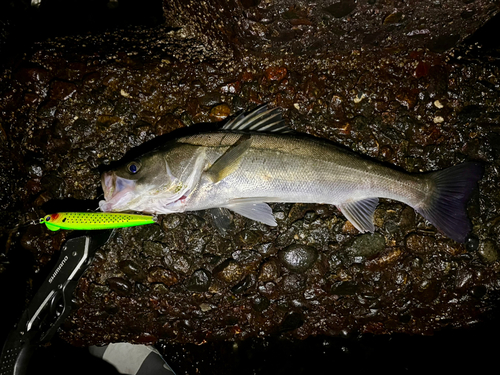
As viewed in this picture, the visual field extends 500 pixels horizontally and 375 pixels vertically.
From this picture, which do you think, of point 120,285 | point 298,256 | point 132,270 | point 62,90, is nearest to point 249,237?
point 298,256

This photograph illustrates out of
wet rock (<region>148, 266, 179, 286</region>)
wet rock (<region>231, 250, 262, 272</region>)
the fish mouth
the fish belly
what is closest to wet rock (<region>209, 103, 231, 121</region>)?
the fish belly

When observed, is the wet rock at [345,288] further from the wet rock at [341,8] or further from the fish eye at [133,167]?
the wet rock at [341,8]

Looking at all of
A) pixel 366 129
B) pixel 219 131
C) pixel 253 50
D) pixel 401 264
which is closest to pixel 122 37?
pixel 253 50

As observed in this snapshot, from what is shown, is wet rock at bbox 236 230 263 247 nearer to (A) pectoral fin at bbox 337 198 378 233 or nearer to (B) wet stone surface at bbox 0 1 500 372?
(B) wet stone surface at bbox 0 1 500 372

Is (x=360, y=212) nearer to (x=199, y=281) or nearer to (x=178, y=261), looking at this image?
(x=199, y=281)

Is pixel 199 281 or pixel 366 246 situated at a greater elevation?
pixel 366 246

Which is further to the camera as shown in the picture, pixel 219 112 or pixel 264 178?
pixel 219 112

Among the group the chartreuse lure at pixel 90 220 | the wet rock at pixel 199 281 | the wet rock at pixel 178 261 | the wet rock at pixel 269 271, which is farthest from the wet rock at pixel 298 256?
the chartreuse lure at pixel 90 220

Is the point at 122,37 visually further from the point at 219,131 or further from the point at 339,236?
the point at 339,236
